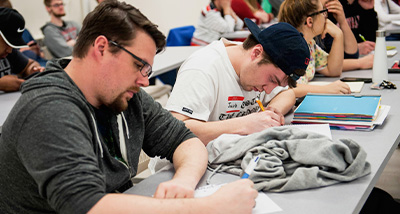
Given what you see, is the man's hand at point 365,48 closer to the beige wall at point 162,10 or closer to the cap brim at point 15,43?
the cap brim at point 15,43

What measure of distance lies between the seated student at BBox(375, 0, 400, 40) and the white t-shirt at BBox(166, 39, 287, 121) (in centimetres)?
300

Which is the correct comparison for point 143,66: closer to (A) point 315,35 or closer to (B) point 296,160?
(B) point 296,160

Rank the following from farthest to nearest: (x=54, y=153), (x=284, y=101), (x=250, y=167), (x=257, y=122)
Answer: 1. (x=284, y=101)
2. (x=257, y=122)
3. (x=250, y=167)
4. (x=54, y=153)

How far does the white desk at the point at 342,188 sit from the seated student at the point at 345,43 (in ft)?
3.62

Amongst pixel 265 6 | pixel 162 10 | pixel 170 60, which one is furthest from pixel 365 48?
pixel 162 10

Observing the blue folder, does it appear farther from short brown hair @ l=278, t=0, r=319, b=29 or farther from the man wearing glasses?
the man wearing glasses

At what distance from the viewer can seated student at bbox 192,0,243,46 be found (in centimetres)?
448

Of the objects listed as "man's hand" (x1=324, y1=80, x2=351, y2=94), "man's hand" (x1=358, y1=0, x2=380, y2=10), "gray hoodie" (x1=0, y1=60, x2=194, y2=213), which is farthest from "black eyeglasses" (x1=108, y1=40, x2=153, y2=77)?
"man's hand" (x1=358, y1=0, x2=380, y2=10)

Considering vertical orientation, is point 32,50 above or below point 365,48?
below

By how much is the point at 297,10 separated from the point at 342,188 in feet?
4.60

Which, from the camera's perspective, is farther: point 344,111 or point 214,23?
→ point 214,23

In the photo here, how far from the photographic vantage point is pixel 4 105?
2277 mm

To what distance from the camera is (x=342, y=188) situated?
1.16m

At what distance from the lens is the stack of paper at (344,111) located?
5.40ft
